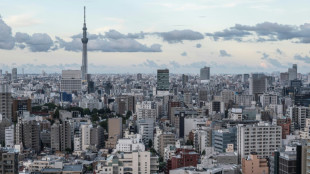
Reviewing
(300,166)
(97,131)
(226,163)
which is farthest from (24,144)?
(300,166)

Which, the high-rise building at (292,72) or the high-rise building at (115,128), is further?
the high-rise building at (292,72)

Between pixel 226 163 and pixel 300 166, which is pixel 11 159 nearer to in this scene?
pixel 300 166

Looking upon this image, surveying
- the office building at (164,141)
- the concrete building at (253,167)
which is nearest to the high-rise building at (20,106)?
the office building at (164,141)

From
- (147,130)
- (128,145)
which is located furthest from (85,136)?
(128,145)

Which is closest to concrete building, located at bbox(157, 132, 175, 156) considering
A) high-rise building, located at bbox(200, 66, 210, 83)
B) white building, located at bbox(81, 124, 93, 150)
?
white building, located at bbox(81, 124, 93, 150)

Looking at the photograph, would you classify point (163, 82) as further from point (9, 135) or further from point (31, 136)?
point (9, 135)

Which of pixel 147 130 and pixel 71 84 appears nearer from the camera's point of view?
pixel 147 130

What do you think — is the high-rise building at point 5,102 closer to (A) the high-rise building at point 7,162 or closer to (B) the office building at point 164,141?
(B) the office building at point 164,141

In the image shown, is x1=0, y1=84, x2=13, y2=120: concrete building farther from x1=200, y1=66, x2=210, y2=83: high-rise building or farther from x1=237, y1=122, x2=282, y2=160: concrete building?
x1=200, y1=66, x2=210, y2=83: high-rise building

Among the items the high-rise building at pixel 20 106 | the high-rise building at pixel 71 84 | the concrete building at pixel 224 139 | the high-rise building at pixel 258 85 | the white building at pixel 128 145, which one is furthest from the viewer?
the high-rise building at pixel 71 84
